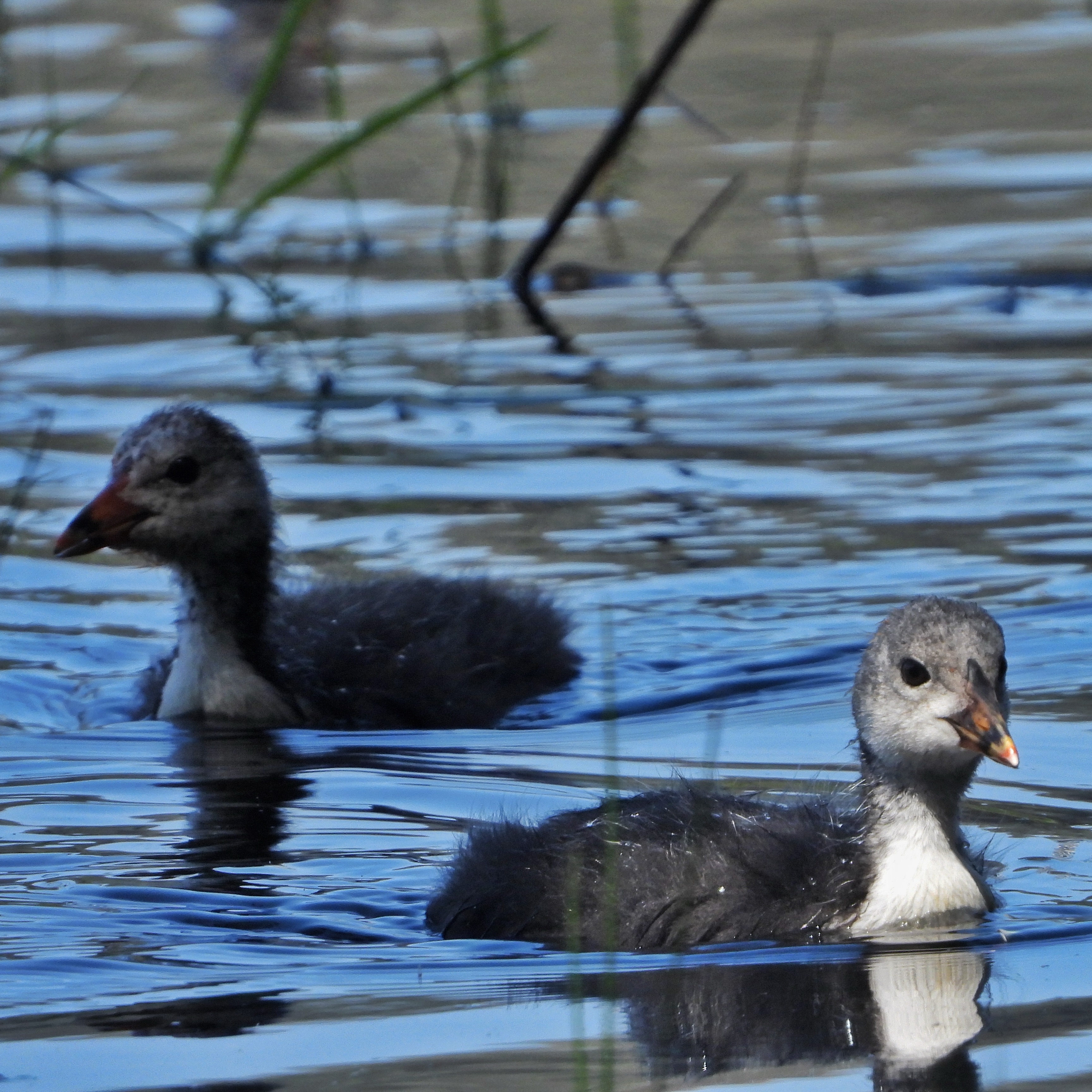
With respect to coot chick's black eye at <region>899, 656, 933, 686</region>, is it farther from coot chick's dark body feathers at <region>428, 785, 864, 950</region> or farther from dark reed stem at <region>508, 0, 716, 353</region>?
dark reed stem at <region>508, 0, 716, 353</region>

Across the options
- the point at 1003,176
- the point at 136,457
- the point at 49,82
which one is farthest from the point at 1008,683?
the point at 1003,176

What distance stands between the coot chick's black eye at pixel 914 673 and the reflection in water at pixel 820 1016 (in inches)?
25.0

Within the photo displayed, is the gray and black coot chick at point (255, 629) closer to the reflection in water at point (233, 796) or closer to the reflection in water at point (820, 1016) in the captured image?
the reflection in water at point (233, 796)

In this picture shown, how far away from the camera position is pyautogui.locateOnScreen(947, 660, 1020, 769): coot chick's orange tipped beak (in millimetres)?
5793

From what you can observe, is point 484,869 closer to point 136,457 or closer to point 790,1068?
point 790,1068

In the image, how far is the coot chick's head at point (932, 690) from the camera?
19.6ft

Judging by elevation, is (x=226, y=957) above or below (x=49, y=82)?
below

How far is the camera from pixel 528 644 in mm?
9031

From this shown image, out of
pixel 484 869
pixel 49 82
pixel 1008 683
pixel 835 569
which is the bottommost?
pixel 484 869

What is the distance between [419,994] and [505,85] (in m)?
4.90

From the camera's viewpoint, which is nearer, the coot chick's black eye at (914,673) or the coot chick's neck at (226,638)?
the coot chick's black eye at (914,673)

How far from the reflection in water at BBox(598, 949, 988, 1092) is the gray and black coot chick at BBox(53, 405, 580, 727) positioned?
10.1ft

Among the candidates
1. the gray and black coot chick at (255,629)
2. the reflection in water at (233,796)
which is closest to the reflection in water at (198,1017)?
the reflection in water at (233,796)

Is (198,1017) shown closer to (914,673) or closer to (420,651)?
(914,673)
